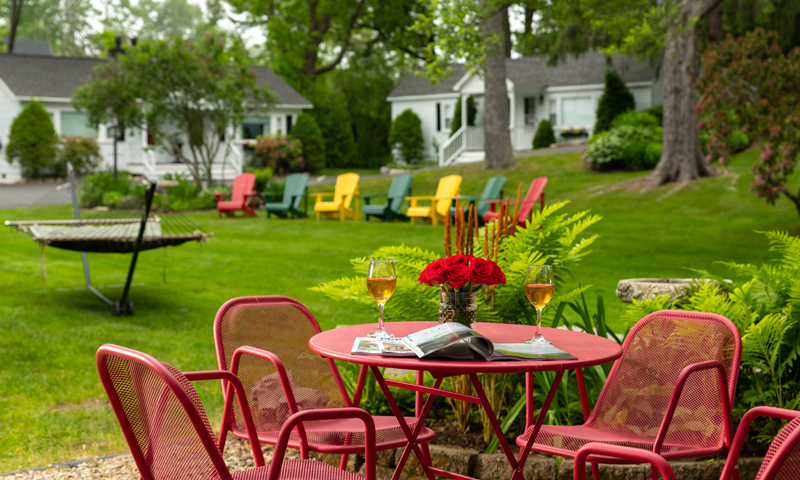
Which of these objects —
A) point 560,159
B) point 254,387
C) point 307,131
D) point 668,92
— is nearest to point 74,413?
point 254,387

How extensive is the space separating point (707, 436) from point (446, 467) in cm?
109

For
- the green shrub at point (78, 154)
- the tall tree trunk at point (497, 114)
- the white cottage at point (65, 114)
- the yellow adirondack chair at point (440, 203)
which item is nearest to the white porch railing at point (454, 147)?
the tall tree trunk at point (497, 114)

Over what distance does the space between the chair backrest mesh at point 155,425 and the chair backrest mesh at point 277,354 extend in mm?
977

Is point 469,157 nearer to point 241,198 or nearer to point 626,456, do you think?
point 241,198

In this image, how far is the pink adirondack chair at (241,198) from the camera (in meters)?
17.3

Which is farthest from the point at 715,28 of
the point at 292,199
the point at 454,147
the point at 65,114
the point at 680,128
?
the point at 65,114

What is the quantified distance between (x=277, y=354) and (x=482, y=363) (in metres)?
1.17

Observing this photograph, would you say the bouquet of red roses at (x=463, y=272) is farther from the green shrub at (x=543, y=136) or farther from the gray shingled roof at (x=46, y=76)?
the green shrub at (x=543, y=136)

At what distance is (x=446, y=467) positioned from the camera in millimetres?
3332

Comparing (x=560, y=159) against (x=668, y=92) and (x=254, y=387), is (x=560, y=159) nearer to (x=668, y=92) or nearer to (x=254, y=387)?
(x=668, y=92)

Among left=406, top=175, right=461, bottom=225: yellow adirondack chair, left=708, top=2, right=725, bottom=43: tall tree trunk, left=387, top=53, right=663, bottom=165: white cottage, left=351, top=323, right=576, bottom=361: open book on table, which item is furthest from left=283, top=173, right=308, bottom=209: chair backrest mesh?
left=351, top=323, right=576, bottom=361: open book on table

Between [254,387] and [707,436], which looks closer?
[707,436]

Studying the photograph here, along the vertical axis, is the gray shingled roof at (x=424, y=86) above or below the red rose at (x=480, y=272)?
above

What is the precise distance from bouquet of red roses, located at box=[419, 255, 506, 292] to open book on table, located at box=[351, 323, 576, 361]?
0.16 meters
